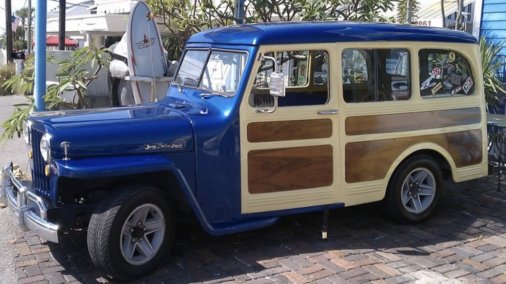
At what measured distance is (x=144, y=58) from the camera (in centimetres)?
760

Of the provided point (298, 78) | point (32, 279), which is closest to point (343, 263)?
point (298, 78)

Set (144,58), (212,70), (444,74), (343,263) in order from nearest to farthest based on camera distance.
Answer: (343,263)
(212,70)
(444,74)
(144,58)

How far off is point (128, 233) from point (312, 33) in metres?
2.30

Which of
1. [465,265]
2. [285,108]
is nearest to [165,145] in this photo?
[285,108]

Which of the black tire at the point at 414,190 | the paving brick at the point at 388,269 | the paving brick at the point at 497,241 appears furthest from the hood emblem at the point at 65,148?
the paving brick at the point at 497,241

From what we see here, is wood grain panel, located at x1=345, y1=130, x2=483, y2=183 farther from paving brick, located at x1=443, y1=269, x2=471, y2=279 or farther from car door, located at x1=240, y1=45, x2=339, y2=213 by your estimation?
paving brick, located at x1=443, y1=269, x2=471, y2=279

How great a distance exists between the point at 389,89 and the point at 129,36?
3690 mm

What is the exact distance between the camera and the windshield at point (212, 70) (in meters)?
4.84

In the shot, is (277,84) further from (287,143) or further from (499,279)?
(499,279)

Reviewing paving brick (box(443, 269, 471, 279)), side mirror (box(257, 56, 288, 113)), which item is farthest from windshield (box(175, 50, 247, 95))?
paving brick (box(443, 269, 471, 279))

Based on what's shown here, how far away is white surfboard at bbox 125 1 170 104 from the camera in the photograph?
7.46 metres

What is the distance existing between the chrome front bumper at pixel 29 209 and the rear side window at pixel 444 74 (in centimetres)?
363

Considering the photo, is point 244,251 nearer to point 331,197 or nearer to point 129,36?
point 331,197

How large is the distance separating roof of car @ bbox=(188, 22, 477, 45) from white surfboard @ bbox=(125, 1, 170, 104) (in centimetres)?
199
